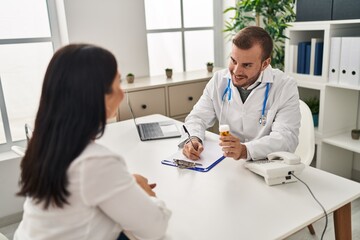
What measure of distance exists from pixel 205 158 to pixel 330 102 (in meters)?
1.44

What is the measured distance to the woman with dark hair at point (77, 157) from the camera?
773 mm

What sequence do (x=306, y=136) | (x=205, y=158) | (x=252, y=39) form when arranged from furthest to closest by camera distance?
1. (x=306, y=136)
2. (x=252, y=39)
3. (x=205, y=158)

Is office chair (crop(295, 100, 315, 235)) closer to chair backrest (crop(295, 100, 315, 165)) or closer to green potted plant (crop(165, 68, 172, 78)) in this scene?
chair backrest (crop(295, 100, 315, 165))

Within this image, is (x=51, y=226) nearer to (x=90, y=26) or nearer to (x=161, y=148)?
(x=161, y=148)

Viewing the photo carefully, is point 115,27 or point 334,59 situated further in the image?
point 115,27

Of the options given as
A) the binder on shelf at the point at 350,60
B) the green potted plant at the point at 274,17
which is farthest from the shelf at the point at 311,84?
the green potted plant at the point at 274,17

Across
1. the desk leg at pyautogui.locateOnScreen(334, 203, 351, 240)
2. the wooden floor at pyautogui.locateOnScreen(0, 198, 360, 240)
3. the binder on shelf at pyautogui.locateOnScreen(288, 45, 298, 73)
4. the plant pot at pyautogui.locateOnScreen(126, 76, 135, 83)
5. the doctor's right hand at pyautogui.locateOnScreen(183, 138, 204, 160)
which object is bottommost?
the wooden floor at pyautogui.locateOnScreen(0, 198, 360, 240)

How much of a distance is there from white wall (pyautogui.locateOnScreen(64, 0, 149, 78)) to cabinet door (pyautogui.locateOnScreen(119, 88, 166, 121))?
1.13ft

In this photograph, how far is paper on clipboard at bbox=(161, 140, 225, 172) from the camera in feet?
4.83

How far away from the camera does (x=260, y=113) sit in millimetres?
1776

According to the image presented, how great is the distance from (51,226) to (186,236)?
0.38 meters

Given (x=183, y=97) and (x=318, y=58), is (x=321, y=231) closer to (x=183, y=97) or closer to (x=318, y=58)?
(x=318, y=58)

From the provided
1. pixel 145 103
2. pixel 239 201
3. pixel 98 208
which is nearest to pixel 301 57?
pixel 145 103

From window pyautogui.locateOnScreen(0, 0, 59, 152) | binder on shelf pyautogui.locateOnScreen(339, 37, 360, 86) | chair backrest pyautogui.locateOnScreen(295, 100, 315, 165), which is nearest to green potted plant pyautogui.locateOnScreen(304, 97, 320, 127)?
binder on shelf pyautogui.locateOnScreen(339, 37, 360, 86)
